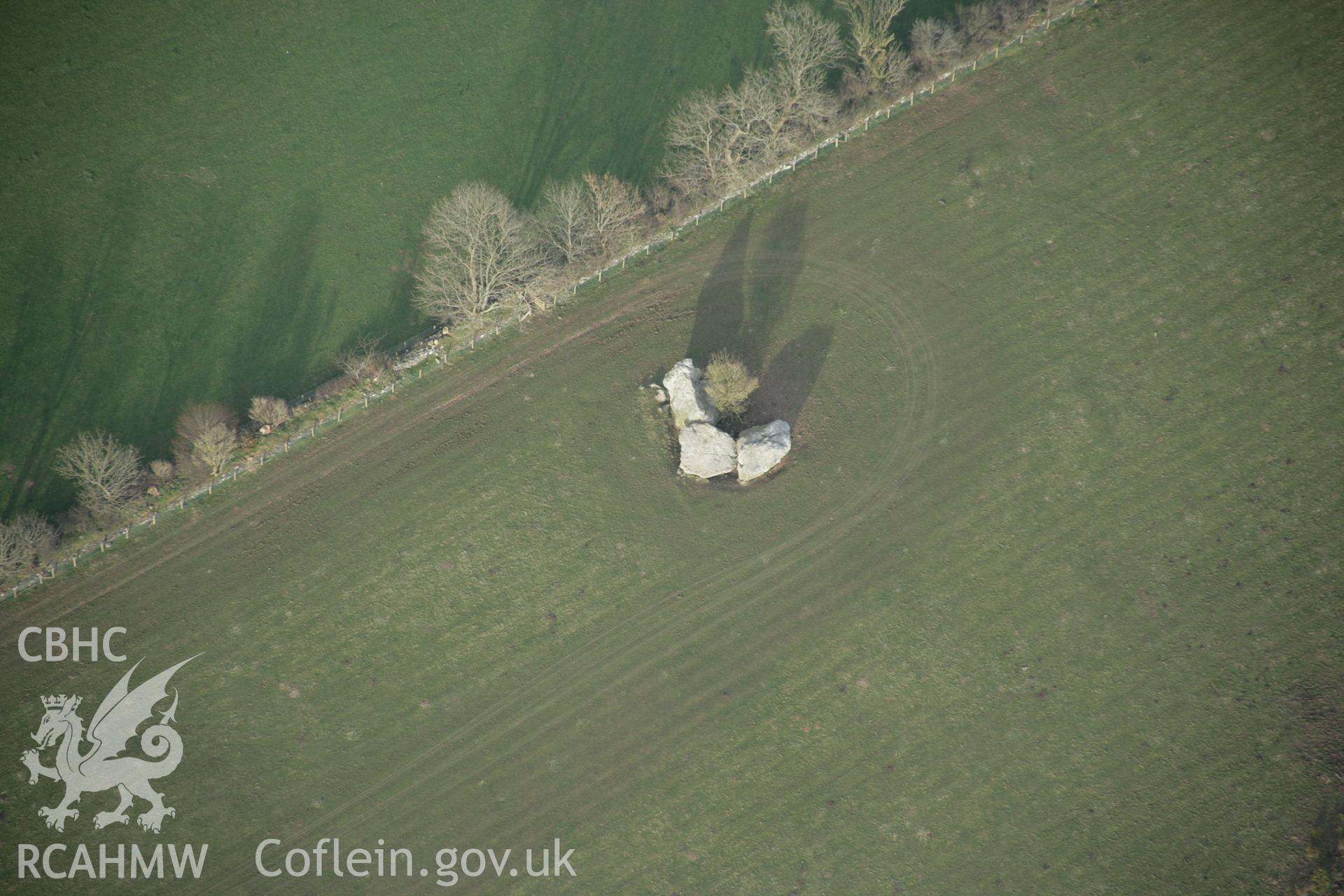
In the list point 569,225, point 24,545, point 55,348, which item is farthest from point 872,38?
point 24,545

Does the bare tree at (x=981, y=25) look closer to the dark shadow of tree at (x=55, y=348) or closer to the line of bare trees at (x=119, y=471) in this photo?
the line of bare trees at (x=119, y=471)

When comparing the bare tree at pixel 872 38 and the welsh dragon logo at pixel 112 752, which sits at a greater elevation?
the bare tree at pixel 872 38

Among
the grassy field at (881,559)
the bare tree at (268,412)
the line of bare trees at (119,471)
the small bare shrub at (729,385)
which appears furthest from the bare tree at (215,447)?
the small bare shrub at (729,385)

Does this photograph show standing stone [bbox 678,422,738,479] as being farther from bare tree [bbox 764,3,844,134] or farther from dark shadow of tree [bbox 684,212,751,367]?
bare tree [bbox 764,3,844,134]

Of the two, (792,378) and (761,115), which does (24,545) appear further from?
(761,115)

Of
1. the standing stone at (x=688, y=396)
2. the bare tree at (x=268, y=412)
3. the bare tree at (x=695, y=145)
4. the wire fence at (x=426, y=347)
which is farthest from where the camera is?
the bare tree at (x=695, y=145)

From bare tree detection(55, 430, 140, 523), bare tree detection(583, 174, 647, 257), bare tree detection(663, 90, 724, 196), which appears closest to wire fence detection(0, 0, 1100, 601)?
bare tree detection(583, 174, 647, 257)
